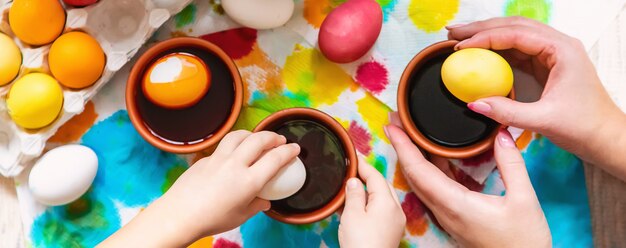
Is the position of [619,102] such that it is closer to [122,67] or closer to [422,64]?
[422,64]

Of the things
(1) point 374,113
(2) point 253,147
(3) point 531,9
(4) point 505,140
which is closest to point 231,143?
(2) point 253,147

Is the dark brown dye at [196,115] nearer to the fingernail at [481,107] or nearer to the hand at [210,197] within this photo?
the hand at [210,197]

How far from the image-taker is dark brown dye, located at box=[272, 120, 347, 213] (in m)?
0.88

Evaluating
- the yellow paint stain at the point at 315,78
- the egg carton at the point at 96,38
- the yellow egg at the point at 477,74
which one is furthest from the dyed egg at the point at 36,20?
the yellow egg at the point at 477,74

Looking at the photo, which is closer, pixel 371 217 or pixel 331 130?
pixel 371 217

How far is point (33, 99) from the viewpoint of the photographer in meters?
0.83

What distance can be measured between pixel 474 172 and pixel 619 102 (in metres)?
0.24

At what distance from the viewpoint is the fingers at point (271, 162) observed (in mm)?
736

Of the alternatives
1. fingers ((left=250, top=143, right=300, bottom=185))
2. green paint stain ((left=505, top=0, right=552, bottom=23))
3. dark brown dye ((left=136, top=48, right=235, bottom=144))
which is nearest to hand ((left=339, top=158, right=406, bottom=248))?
fingers ((left=250, top=143, right=300, bottom=185))

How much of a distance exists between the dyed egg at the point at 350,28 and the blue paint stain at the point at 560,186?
11.9 inches

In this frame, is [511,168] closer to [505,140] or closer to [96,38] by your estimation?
[505,140]

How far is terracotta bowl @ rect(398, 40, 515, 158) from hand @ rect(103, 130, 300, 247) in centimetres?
20

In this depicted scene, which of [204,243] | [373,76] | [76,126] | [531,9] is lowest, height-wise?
[204,243]

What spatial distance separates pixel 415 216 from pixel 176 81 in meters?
0.41
